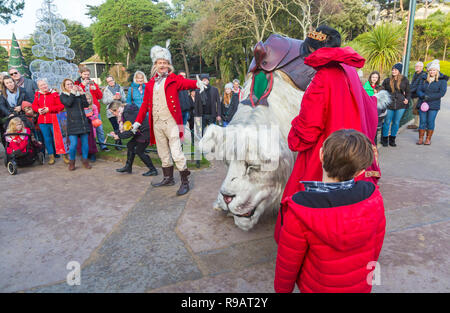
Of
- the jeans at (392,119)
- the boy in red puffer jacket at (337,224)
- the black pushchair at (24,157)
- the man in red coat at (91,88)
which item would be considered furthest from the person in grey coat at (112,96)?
the boy in red puffer jacket at (337,224)

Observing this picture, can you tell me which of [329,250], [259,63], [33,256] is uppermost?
[259,63]

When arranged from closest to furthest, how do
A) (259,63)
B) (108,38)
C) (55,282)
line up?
(55,282)
(259,63)
(108,38)

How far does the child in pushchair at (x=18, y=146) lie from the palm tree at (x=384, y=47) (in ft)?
44.2

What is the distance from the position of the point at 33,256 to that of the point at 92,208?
1.12m

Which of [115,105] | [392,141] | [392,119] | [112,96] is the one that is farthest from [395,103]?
[112,96]

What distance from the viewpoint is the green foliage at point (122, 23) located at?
35062mm

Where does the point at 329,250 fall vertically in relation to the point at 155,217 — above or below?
above

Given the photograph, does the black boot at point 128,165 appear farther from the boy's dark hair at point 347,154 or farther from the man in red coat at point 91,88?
the boy's dark hair at point 347,154

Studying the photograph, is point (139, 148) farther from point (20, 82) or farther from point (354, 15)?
point (354, 15)

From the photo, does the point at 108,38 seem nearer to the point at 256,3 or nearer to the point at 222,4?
the point at 222,4

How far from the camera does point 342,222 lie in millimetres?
1421

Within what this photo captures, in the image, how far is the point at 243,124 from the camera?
2660mm

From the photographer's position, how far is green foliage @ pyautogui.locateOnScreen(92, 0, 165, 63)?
1380 inches
